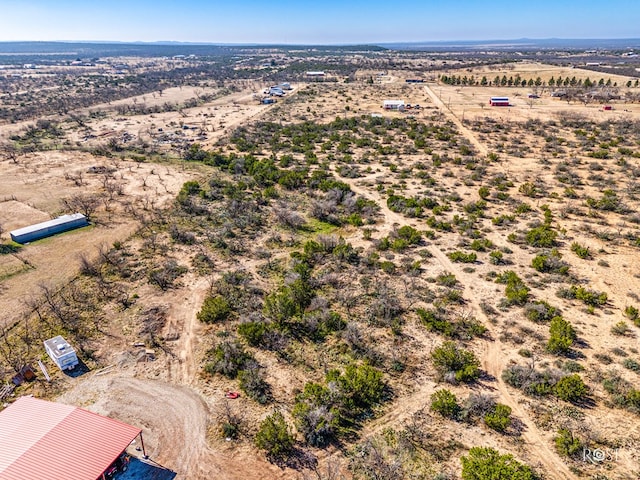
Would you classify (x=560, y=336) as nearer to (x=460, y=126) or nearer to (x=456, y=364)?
(x=456, y=364)

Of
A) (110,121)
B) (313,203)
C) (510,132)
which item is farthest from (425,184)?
(110,121)

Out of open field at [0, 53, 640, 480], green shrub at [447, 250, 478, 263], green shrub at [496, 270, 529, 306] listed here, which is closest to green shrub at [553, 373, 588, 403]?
open field at [0, 53, 640, 480]

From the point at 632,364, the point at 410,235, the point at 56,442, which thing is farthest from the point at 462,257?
the point at 56,442

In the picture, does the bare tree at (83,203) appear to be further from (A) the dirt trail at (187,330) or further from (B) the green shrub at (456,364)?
(B) the green shrub at (456,364)

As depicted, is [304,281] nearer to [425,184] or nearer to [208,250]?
[208,250]

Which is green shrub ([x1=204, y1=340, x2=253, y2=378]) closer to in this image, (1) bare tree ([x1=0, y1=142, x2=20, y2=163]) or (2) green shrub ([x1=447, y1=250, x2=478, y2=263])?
(2) green shrub ([x1=447, y1=250, x2=478, y2=263])
